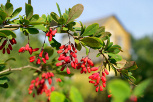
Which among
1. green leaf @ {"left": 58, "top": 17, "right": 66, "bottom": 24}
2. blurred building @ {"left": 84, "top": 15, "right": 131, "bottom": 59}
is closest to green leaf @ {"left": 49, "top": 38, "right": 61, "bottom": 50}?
green leaf @ {"left": 58, "top": 17, "right": 66, "bottom": 24}

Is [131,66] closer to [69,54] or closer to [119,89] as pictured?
[69,54]

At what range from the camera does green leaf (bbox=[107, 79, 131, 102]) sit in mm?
435

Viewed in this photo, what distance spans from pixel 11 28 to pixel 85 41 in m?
0.52

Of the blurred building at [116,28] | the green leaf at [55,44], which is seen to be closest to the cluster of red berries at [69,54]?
the green leaf at [55,44]

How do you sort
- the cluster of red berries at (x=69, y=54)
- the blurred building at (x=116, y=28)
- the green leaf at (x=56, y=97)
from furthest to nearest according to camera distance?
the blurred building at (x=116, y=28) < the cluster of red berries at (x=69, y=54) < the green leaf at (x=56, y=97)

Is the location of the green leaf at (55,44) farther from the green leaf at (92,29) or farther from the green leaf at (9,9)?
the green leaf at (9,9)

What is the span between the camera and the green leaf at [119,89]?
0.43 meters

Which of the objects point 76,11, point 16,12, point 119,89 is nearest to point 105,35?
point 76,11

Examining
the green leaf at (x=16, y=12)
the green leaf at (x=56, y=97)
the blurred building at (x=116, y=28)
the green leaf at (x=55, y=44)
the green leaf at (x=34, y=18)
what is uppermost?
the green leaf at (x=16, y=12)

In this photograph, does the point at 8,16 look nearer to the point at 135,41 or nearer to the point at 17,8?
the point at 17,8

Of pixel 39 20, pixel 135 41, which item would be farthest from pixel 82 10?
pixel 135 41

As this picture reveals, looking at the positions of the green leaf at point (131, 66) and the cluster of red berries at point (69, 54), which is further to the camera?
the cluster of red berries at point (69, 54)

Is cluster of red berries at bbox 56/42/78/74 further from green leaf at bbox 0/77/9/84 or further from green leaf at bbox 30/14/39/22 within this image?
green leaf at bbox 0/77/9/84

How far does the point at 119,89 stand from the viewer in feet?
1.45
